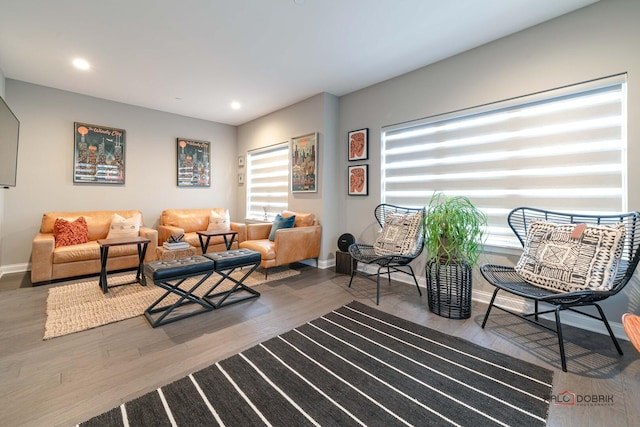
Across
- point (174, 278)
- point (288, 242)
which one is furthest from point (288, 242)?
point (174, 278)

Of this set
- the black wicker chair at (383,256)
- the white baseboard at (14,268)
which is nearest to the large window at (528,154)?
the black wicker chair at (383,256)

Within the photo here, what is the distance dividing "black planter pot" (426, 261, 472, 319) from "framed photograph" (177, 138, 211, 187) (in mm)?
4918

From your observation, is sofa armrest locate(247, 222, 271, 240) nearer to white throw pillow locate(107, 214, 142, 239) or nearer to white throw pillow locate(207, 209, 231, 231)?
white throw pillow locate(207, 209, 231, 231)

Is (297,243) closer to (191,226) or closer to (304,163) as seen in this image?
(304,163)

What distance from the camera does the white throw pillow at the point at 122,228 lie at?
13.3 ft

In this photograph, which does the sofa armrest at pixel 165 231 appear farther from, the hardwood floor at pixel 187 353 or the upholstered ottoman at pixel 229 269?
the upholstered ottoman at pixel 229 269

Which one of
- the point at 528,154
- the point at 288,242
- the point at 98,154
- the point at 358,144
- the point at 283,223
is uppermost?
the point at 358,144

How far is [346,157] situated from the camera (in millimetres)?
4305

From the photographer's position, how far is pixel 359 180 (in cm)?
410

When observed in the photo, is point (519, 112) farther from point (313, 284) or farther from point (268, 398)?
point (268, 398)

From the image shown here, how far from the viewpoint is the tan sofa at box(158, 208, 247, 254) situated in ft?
15.0

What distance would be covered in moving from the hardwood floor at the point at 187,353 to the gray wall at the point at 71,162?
5.36 feet

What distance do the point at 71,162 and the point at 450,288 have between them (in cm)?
576

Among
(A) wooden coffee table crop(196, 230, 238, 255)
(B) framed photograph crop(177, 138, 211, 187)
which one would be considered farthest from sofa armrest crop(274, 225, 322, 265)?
(B) framed photograph crop(177, 138, 211, 187)
